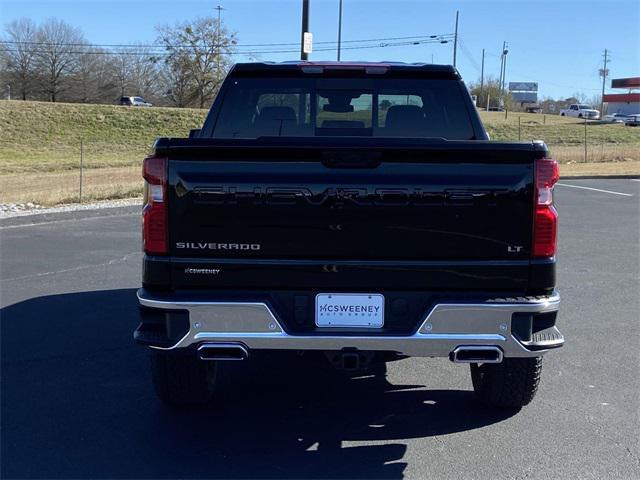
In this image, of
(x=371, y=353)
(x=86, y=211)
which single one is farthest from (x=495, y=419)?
(x=86, y=211)

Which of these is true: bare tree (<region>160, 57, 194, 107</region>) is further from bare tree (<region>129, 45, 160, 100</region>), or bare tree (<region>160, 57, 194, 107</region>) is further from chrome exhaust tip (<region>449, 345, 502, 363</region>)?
chrome exhaust tip (<region>449, 345, 502, 363</region>)

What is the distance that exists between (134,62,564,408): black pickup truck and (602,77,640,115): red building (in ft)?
319

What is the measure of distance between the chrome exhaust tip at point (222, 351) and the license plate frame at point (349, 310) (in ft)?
1.30

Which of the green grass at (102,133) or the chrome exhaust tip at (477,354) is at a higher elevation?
the green grass at (102,133)

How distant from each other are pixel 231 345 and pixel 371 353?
69cm

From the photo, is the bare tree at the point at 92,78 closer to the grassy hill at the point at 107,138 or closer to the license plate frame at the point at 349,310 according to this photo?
the grassy hill at the point at 107,138

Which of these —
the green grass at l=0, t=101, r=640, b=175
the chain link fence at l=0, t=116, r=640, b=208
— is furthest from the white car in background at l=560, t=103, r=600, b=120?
the green grass at l=0, t=101, r=640, b=175

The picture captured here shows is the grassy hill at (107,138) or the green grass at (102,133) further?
the green grass at (102,133)

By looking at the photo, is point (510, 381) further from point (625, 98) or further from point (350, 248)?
point (625, 98)

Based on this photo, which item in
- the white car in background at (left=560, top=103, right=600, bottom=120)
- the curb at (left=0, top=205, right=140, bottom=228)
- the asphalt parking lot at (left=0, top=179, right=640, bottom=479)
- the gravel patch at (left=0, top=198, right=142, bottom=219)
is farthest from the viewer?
the white car in background at (left=560, top=103, right=600, bottom=120)

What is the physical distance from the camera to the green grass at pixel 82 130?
4110 centimetres

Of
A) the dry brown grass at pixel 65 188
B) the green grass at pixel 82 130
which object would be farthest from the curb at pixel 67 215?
the green grass at pixel 82 130

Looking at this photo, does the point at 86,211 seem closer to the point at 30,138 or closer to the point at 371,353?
the point at 371,353

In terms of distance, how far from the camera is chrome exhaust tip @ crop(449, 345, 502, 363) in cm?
345
